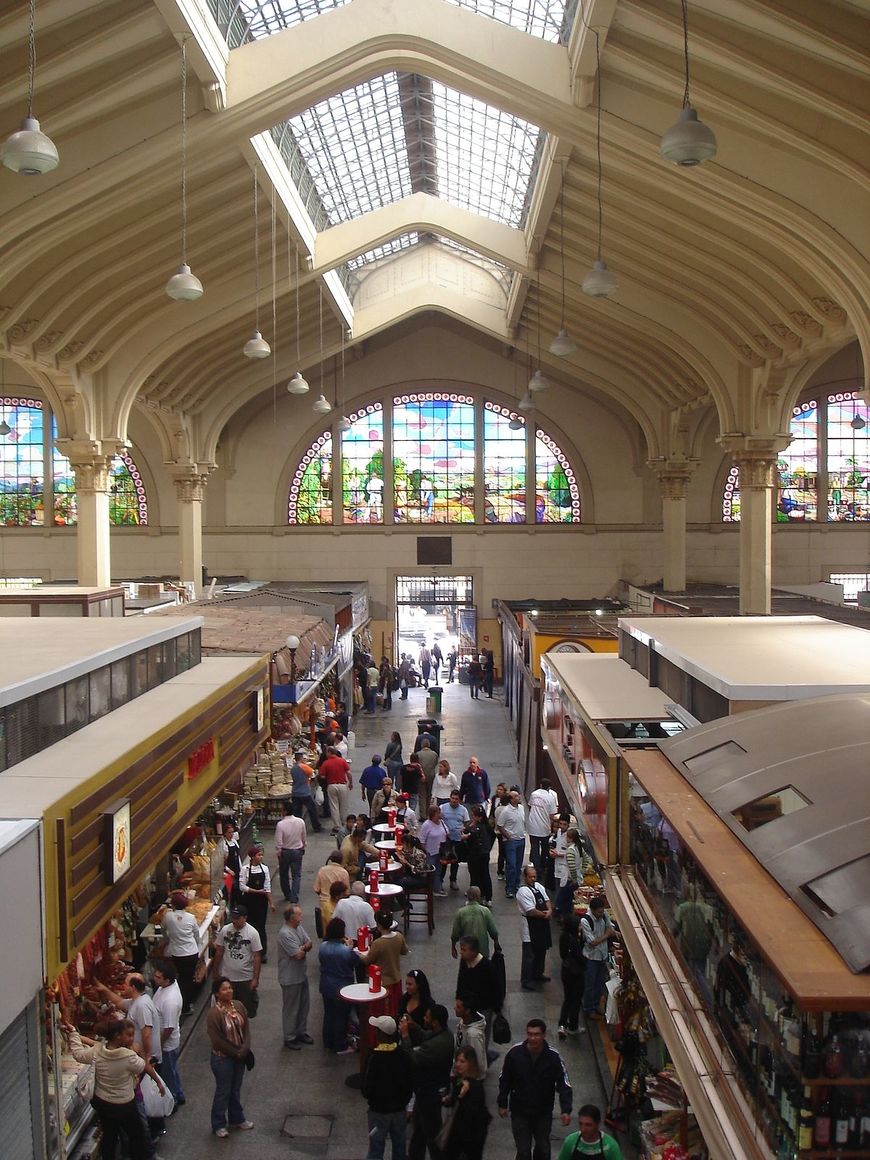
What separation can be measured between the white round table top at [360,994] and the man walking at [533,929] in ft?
4.84

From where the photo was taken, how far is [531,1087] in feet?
17.9

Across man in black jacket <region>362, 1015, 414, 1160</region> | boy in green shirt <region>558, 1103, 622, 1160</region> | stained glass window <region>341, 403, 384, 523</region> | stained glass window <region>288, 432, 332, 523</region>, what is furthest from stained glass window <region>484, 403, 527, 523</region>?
boy in green shirt <region>558, 1103, 622, 1160</region>

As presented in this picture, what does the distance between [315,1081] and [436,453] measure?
2083 cm

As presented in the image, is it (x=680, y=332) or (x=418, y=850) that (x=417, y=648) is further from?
(x=418, y=850)

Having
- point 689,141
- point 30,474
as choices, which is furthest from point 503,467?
point 689,141

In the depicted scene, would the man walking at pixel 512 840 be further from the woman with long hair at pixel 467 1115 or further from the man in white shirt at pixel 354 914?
the woman with long hair at pixel 467 1115

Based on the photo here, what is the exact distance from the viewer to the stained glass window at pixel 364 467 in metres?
26.7

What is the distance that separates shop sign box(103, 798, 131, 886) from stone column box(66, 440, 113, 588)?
1222 cm

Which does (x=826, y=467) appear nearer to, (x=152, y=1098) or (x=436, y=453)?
(x=436, y=453)

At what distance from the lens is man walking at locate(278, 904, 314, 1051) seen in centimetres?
717

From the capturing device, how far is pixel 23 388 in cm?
2631

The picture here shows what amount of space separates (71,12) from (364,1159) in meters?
8.87

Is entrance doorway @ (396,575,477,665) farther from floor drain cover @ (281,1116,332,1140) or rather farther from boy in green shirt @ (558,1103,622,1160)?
boy in green shirt @ (558,1103,622,1160)

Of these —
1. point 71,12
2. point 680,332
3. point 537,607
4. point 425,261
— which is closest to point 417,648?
point 537,607
